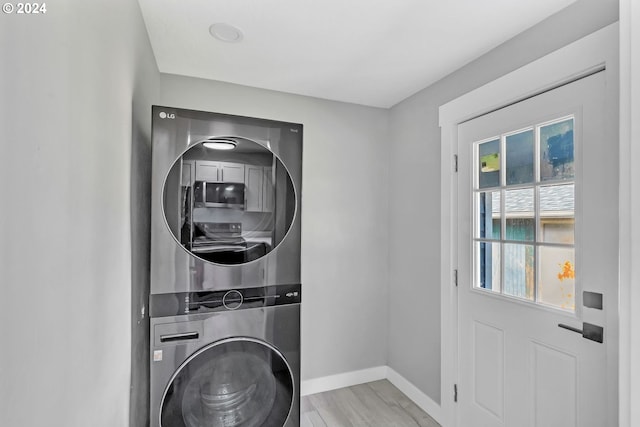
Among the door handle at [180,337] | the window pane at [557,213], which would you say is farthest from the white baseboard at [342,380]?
the window pane at [557,213]

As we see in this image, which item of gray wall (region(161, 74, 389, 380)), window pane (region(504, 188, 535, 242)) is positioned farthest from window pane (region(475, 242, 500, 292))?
gray wall (region(161, 74, 389, 380))

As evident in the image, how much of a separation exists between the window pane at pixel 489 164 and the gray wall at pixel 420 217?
12.6 inches

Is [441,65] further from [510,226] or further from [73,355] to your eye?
[73,355]

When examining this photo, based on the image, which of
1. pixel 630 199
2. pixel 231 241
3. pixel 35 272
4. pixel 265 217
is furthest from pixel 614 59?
pixel 35 272

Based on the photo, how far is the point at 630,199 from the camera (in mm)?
1122

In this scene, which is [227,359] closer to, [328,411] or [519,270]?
[328,411]

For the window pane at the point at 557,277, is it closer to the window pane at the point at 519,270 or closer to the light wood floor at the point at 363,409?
the window pane at the point at 519,270

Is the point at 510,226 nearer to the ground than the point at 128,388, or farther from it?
farther from it

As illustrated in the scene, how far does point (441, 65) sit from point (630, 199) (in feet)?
4.27

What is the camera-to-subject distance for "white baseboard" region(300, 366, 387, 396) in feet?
8.12

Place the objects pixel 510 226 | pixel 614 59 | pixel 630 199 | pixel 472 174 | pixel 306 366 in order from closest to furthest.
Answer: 1. pixel 630 199
2. pixel 614 59
3. pixel 510 226
4. pixel 472 174
5. pixel 306 366

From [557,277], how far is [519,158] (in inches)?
25.1

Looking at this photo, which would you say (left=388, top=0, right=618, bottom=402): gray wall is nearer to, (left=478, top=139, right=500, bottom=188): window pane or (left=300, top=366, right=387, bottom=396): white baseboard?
(left=300, top=366, right=387, bottom=396): white baseboard

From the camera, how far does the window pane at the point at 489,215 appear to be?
182 centimetres
